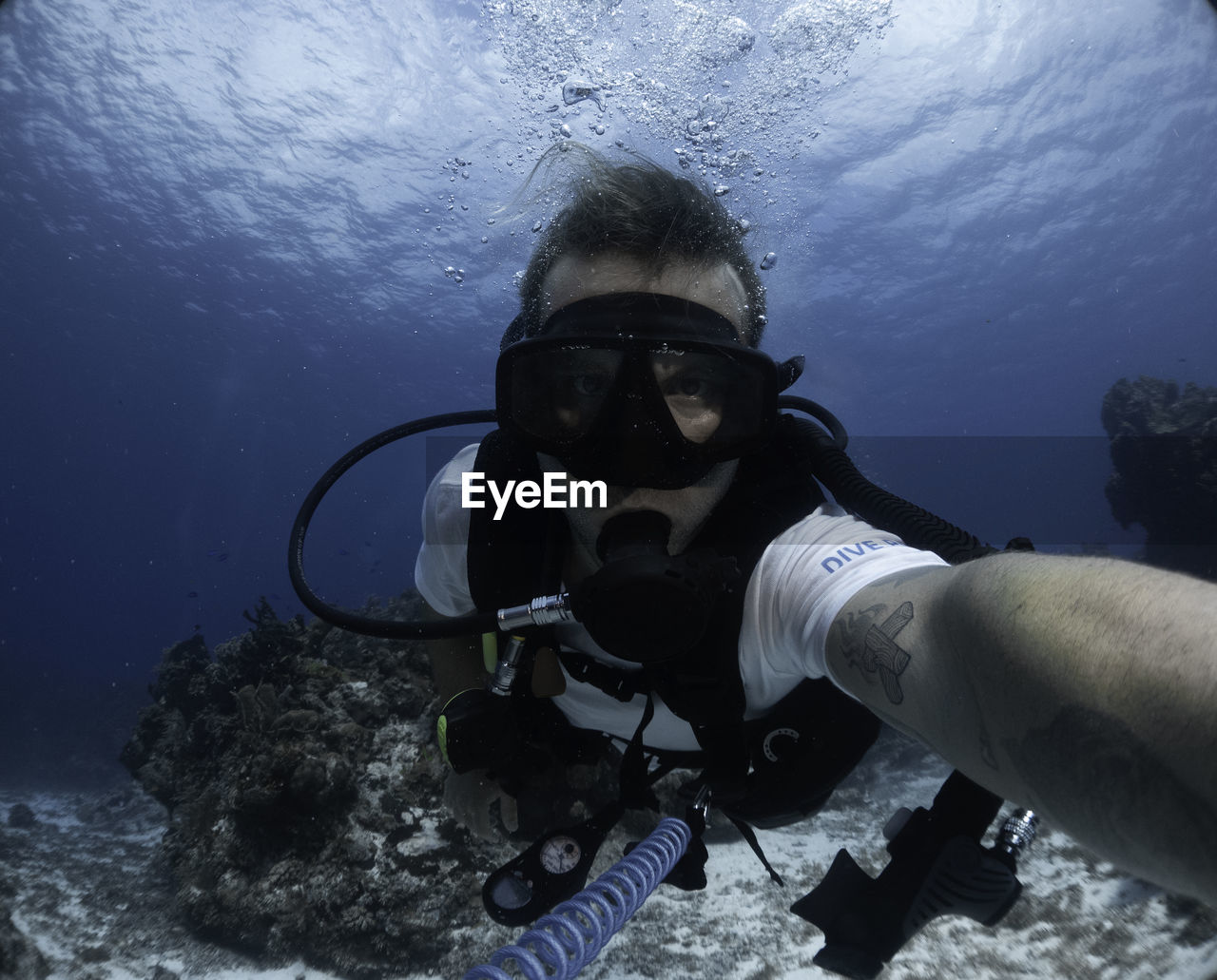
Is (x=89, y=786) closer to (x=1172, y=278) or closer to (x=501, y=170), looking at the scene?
(x=501, y=170)

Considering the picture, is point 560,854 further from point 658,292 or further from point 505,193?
point 505,193

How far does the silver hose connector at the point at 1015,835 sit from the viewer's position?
2.61 meters

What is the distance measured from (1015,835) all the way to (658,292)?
10.3ft

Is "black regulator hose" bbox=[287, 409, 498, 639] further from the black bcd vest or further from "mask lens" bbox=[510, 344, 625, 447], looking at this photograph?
"mask lens" bbox=[510, 344, 625, 447]

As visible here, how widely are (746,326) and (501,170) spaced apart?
13367 millimetres

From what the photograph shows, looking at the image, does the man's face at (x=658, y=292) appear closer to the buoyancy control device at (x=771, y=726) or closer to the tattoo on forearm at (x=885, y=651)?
the buoyancy control device at (x=771, y=726)

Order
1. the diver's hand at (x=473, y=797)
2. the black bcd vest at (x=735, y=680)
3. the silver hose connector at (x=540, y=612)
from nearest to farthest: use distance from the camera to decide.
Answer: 1. the silver hose connector at (x=540, y=612)
2. the black bcd vest at (x=735, y=680)
3. the diver's hand at (x=473, y=797)

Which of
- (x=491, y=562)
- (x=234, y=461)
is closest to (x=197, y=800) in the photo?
(x=491, y=562)

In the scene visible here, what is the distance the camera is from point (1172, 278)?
33406 mm

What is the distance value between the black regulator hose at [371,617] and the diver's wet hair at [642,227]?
106 centimetres

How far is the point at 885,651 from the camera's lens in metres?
1.44

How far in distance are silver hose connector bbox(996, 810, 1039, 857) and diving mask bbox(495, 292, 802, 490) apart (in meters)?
2.25

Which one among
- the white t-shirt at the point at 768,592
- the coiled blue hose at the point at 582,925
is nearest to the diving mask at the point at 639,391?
the white t-shirt at the point at 768,592

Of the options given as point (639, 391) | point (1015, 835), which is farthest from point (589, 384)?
point (1015, 835)
